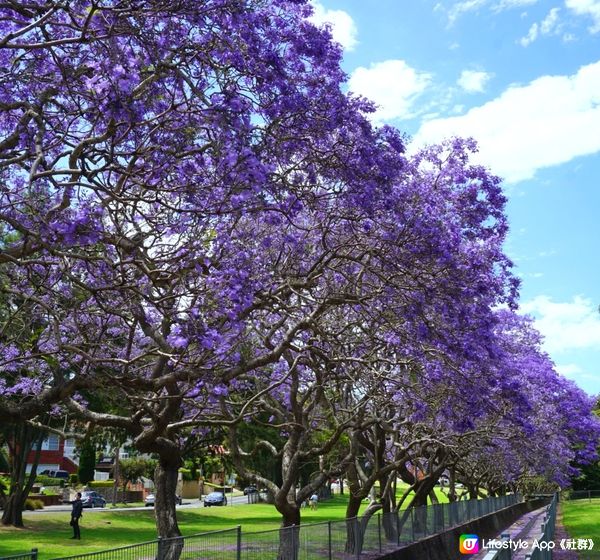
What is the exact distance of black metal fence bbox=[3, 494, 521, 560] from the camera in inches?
303

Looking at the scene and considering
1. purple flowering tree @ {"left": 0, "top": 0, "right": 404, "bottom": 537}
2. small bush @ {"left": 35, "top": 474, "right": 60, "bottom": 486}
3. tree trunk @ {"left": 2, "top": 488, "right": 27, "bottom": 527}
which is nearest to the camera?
purple flowering tree @ {"left": 0, "top": 0, "right": 404, "bottom": 537}

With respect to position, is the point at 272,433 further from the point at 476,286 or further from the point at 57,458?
the point at 57,458

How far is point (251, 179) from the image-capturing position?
297 inches

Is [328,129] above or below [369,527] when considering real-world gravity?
above

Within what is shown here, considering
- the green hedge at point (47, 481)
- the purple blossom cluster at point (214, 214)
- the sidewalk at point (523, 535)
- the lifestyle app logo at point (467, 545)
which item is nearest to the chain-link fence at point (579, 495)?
the sidewalk at point (523, 535)

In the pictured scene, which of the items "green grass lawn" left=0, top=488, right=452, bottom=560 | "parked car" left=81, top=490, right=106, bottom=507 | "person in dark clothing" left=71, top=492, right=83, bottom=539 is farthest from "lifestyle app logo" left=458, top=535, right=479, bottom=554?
"parked car" left=81, top=490, right=106, bottom=507

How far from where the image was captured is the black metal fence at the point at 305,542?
770 cm

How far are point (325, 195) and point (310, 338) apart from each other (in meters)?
3.82

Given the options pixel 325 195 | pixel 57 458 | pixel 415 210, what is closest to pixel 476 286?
pixel 415 210

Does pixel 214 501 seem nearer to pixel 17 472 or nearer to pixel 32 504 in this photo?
pixel 32 504

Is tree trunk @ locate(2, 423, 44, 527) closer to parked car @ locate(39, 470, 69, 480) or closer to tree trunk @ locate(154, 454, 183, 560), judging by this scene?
tree trunk @ locate(154, 454, 183, 560)

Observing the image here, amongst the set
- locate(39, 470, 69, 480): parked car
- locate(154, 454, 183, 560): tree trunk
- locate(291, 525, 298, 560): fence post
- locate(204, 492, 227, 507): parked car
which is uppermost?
locate(39, 470, 69, 480): parked car

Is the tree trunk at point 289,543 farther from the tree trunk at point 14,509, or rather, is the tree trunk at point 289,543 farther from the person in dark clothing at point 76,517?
the tree trunk at point 14,509

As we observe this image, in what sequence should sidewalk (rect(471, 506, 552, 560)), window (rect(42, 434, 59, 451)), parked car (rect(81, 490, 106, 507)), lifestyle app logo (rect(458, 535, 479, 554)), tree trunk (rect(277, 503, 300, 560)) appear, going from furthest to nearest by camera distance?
window (rect(42, 434, 59, 451)) < parked car (rect(81, 490, 106, 507)) < lifestyle app logo (rect(458, 535, 479, 554)) < sidewalk (rect(471, 506, 552, 560)) < tree trunk (rect(277, 503, 300, 560))
